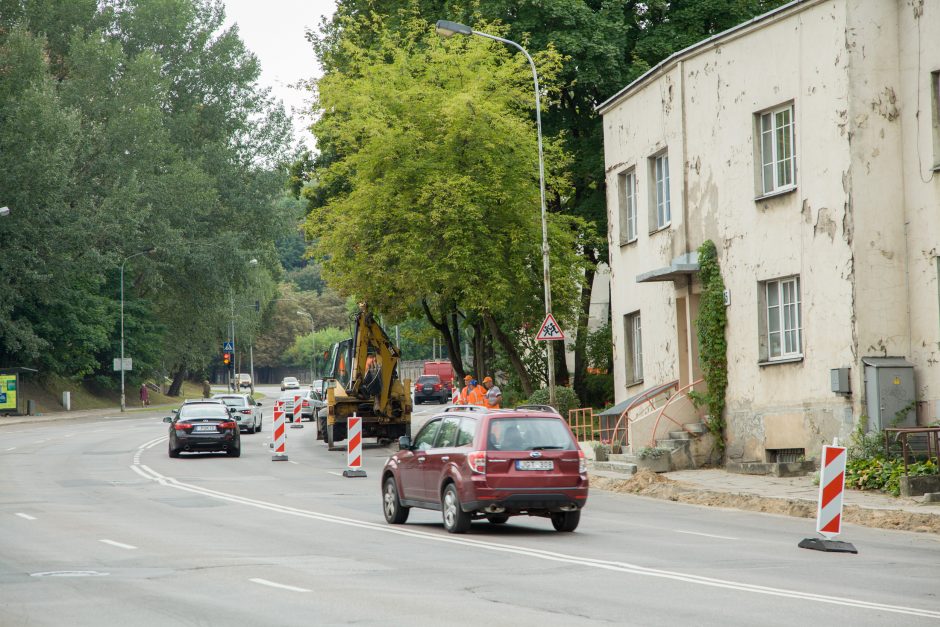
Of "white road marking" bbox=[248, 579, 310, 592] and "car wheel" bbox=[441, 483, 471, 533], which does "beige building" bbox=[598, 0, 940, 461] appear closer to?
"car wheel" bbox=[441, 483, 471, 533]

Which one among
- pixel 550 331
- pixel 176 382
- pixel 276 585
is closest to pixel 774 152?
pixel 550 331

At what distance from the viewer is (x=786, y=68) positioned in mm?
23672

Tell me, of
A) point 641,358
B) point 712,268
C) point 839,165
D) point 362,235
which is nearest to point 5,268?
point 362,235

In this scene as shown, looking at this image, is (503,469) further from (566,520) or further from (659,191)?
(659,191)

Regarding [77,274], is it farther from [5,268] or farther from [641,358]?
[641,358]

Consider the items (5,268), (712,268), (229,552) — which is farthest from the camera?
(5,268)

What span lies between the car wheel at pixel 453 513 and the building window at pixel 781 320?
9.49 metres

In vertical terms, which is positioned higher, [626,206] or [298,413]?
[626,206]

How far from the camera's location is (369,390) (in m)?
36.9

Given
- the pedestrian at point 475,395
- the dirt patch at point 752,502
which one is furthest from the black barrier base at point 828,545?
the pedestrian at point 475,395

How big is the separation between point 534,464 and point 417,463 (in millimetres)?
1939

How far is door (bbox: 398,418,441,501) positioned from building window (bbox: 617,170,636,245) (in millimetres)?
14598

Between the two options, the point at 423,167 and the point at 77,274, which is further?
the point at 77,274

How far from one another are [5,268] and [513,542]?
51.9 meters
